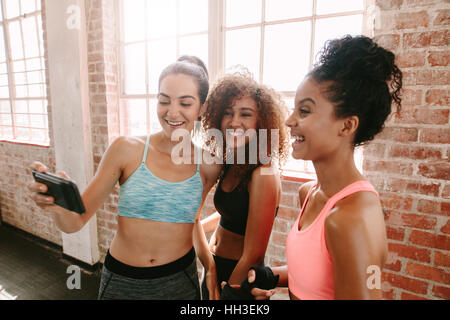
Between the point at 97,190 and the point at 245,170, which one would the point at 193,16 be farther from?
the point at 97,190

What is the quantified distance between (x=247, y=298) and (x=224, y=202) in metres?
0.43

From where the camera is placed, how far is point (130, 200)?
3.67ft

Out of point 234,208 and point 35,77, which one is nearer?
point 234,208

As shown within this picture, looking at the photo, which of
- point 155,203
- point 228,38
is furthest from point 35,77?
point 155,203

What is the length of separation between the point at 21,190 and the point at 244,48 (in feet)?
11.3

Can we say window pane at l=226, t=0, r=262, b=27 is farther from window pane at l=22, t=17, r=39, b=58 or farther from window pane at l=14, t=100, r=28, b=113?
window pane at l=14, t=100, r=28, b=113

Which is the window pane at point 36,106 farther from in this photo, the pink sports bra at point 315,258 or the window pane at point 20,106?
the pink sports bra at point 315,258

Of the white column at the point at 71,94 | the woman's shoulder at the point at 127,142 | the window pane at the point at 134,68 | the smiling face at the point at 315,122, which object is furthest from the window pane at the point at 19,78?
the smiling face at the point at 315,122

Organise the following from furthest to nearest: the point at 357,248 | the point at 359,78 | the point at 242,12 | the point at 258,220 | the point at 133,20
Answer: the point at 133,20 → the point at 242,12 → the point at 258,220 → the point at 359,78 → the point at 357,248

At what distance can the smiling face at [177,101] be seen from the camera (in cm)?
115

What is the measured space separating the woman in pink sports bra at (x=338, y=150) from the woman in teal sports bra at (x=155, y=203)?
0.53m

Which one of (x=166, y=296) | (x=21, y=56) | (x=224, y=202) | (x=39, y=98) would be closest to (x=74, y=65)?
(x=39, y=98)

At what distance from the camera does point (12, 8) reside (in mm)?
3338

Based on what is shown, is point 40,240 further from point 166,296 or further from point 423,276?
point 423,276
